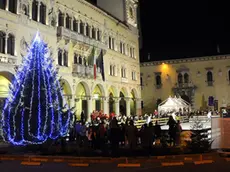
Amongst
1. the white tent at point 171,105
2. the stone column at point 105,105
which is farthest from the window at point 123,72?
the white tent at point 171,105

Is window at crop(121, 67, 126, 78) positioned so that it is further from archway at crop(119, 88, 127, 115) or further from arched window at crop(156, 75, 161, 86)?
arched window at crop(156, 75, 161, 86)

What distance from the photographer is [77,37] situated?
102ft

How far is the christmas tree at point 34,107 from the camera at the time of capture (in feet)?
52.5

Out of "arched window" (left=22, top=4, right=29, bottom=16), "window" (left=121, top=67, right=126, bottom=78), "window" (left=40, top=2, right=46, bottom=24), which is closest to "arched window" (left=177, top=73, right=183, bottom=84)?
"window" (left=121, top=67, right=126, bottom=78)

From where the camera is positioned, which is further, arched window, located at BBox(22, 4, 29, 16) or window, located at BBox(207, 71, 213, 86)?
window, located at BBox(207, 71, 213, 86)

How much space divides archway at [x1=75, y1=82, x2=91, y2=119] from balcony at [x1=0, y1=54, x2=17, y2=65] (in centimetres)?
999

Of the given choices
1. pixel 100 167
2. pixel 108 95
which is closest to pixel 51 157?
pixel 100 167

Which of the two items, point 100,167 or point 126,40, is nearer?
point 100,167

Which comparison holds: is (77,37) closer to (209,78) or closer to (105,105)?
(105,105)

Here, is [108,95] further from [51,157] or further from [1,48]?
[51,157]

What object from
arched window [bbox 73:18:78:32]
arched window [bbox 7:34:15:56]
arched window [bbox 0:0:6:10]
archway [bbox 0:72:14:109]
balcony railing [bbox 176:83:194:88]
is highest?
arched window [bbox 73:18:78:32]

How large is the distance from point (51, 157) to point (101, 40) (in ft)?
82.9

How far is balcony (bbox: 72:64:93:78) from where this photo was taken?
1226 inches

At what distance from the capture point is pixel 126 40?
44.5 m
